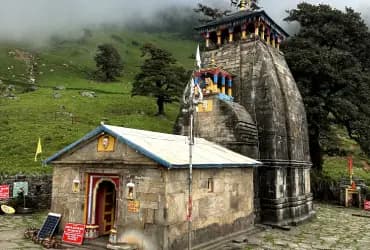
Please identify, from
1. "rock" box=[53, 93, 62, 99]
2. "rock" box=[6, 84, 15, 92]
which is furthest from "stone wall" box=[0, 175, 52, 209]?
"rock" box=[6, 84, 15, 92]

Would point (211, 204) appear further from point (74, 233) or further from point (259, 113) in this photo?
point (259, 113)

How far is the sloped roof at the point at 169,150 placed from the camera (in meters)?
10.8

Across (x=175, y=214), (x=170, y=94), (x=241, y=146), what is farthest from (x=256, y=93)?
(x=170, y=94)

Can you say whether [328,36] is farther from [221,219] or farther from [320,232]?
[221,219]

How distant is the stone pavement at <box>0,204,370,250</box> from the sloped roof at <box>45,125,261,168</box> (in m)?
2.82

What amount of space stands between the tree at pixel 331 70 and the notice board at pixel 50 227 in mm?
19557

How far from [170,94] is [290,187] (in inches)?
959

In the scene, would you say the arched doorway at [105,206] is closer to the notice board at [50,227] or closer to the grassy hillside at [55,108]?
the notice board at [50,227]

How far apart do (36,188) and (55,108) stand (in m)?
24.6

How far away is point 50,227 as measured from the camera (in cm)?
1258

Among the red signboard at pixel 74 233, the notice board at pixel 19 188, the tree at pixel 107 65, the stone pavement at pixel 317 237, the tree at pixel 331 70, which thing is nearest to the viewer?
the red signboard at pixel 74 233

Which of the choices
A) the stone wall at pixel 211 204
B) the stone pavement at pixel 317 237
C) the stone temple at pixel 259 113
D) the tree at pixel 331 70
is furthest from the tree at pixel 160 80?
Result: the stone wall at pixel 211 204

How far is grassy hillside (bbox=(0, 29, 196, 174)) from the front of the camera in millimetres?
28922

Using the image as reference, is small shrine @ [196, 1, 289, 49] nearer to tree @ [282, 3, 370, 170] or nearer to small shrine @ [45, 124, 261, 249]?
tree @ [282, 3, 370, 170]
